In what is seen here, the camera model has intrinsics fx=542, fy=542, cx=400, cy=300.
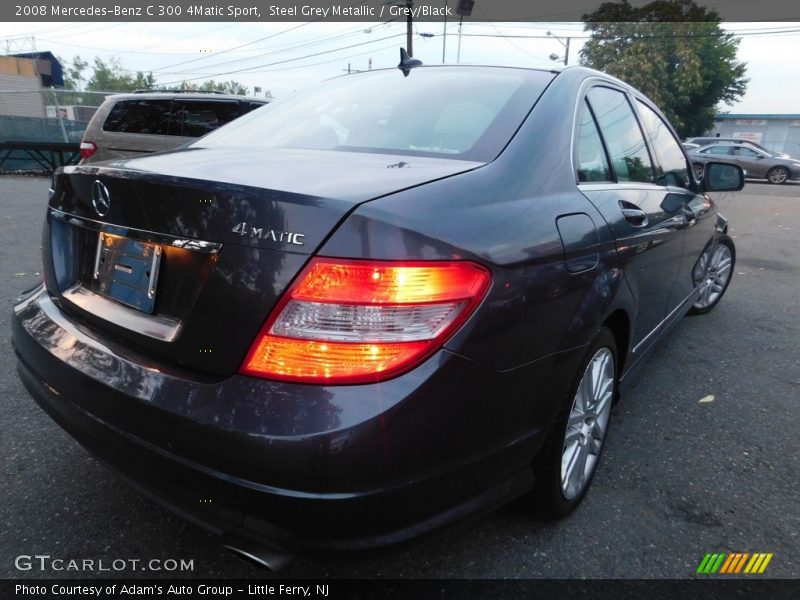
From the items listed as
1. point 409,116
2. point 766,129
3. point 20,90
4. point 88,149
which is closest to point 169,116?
point 88,149

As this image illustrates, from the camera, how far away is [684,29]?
3844 cm

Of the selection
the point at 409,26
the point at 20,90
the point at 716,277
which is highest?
the point at 409,26

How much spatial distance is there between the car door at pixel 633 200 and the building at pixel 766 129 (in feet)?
163

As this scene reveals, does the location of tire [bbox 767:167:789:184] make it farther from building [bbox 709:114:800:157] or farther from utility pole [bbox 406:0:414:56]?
building [bbox 709:114:800:157]

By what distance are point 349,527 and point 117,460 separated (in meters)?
0.71

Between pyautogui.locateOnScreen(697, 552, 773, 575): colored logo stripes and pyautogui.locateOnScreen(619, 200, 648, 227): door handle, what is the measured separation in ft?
4.03

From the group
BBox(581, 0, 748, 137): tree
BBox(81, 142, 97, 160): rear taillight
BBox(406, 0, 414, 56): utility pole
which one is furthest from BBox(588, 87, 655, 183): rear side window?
BBox(581, 0, 748, 137): tree

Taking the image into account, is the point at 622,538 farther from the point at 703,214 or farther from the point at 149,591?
the point at 703,214

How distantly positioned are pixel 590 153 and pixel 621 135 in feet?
1.78

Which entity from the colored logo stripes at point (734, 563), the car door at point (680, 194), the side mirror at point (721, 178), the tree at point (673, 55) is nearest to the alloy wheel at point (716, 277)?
the side mirror at point (721, 178)

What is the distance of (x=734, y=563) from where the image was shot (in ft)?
6.00

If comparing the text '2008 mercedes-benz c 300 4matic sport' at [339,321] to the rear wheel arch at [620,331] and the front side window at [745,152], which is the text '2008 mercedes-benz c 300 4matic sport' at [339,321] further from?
the front side window at [745,152]

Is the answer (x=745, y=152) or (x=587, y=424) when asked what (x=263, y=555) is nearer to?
(x=587, y=424)

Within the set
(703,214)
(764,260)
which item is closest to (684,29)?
(764,260)
